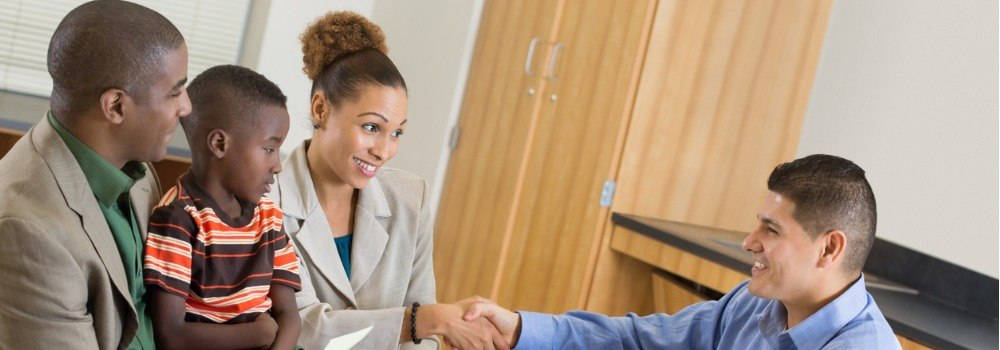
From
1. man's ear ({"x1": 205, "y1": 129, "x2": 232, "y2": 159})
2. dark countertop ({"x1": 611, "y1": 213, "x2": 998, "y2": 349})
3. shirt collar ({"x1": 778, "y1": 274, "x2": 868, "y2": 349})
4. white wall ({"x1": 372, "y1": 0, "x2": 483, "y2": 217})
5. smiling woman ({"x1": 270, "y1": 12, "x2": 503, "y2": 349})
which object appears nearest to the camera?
man's ear ({"x1": 205, "y1": 129, "x2": 232, "y2": 159})

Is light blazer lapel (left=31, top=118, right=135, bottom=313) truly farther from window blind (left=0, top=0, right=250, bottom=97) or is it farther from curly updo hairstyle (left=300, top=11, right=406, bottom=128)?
window blind (left=0, top=0, right=250, bottom=97)

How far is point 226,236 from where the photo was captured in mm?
1738

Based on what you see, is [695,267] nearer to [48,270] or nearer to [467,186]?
[467,186]

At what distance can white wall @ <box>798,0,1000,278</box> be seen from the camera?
3.41 meters

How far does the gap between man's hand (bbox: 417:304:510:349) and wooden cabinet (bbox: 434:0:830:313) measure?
1.32 meters

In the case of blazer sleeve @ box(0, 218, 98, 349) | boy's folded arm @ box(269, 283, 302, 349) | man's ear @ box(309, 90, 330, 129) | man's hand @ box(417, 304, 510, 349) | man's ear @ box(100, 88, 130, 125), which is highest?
man's ear @ box(100, 88, 130, 125)

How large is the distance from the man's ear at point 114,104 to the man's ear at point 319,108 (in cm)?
84

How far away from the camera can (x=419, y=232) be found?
94.0 inches

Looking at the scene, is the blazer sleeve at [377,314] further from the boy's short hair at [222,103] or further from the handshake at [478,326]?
the boy's short hair at [222,103]

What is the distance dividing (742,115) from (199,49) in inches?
89.8

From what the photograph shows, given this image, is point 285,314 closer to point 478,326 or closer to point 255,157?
point 255,157

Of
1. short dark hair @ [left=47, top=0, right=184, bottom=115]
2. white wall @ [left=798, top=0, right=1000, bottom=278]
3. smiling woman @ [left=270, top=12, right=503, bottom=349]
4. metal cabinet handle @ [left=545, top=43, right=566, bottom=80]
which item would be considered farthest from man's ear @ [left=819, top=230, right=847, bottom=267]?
metal cabinet handle @ [left=545, top=43, right=566, bottom=80]

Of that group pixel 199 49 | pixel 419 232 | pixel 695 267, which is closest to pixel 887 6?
pixel 695 267

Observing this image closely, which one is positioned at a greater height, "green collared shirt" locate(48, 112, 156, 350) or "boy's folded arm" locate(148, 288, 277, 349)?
"green collared shirt" locate(48, 112, 156, 350)
